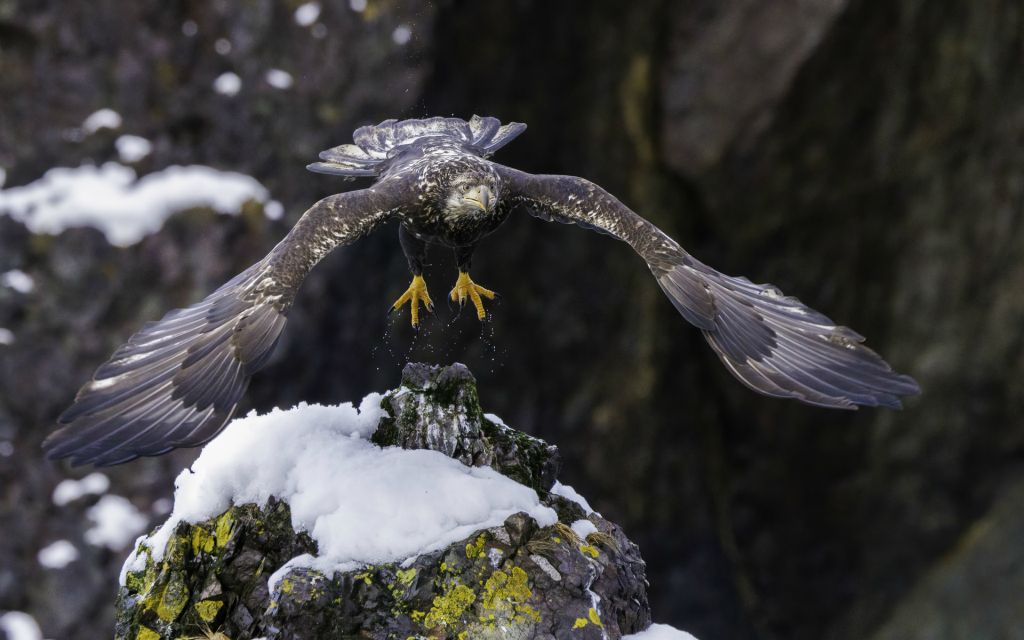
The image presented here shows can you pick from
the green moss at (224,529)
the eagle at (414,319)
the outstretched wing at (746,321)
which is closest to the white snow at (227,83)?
the eagle at (414,319)

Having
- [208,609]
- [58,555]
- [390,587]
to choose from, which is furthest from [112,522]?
[390,587]

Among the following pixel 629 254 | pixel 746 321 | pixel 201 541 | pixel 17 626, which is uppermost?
pixel 746 321

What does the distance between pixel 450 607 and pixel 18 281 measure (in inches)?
252

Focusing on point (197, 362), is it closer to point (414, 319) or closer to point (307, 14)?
point (414, 319)

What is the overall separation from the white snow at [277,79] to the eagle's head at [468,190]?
426cm

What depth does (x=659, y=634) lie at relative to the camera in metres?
4.11

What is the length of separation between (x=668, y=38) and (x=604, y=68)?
28.5 inches

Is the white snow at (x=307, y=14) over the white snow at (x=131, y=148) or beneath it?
over

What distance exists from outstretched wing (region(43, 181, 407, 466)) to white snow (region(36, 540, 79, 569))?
16.2 ft

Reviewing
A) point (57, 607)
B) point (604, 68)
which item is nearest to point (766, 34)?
point (604, 68)

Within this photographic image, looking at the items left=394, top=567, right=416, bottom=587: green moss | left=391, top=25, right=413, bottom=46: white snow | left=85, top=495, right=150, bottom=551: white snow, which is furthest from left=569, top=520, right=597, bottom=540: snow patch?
left=391, top=25, right=413, bottom=46: white snow

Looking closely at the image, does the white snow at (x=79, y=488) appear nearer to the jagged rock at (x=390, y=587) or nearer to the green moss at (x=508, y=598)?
the jagged rock at (x=390, y=587)

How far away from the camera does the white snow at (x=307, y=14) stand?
8.95 m

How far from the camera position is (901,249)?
10742mm
